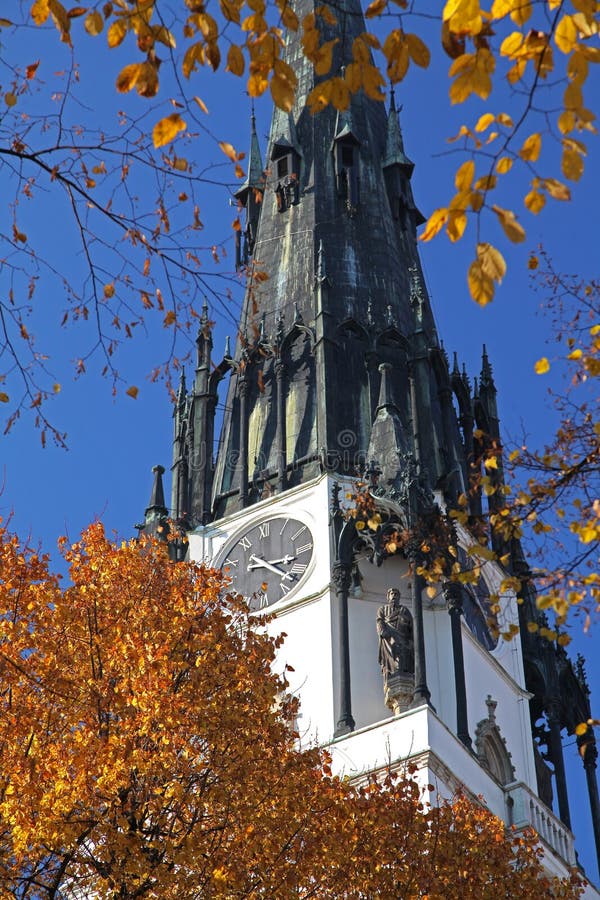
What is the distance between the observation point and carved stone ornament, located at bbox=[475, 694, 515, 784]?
4769cm

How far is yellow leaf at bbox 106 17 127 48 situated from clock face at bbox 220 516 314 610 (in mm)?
35390

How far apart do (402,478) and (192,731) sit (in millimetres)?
23097

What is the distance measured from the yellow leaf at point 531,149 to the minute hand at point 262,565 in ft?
122

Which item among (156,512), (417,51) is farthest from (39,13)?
(156,512)

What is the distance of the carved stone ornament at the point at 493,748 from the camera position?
156 ft

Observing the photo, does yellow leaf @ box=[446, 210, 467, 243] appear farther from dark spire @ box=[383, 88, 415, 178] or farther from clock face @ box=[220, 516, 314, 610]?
dark spire @ box=[383, 88, 415, 178]

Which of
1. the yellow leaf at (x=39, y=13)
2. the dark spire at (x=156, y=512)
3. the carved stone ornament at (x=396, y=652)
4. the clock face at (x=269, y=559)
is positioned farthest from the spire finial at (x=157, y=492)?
the yellow leaf at (x=39, y=13)

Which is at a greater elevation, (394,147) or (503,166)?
(394,147)

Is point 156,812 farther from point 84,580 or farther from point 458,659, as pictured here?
point 458,659

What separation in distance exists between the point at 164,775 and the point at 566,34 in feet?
50.3

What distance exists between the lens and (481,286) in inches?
537

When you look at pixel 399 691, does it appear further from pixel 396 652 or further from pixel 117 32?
pixel 117 32

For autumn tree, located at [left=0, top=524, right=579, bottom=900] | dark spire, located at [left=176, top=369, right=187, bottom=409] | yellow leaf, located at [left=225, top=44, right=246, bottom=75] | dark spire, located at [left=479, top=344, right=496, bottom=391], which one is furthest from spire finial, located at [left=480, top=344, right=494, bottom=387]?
yellow leaf, located at [left=225, top=44, right=246, bottom=75]

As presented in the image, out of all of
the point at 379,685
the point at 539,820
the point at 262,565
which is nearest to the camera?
the point at 379,685
